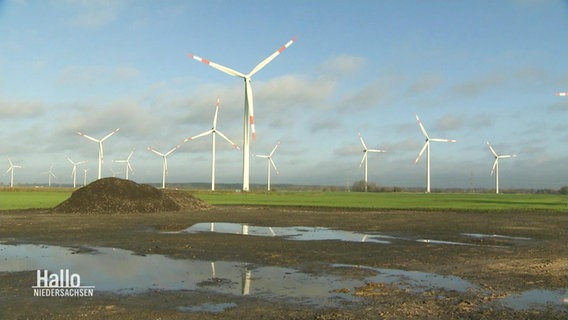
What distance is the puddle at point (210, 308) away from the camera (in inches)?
381

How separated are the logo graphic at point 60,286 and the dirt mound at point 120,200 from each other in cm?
3006

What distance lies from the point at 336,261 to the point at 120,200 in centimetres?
3210

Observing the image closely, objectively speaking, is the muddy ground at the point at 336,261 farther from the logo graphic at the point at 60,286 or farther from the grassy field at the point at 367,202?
the grassy field at the point at 367,202

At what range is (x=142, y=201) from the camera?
45.1 metres

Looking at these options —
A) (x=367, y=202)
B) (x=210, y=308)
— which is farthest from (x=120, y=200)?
(x=367, y=202)

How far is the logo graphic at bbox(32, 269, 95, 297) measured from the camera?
11.0 m

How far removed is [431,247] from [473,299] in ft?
32.3

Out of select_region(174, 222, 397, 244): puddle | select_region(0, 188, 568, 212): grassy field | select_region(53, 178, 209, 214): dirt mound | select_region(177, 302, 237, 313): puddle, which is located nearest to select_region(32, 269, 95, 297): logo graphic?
select_region(177, 302, 237, 313): puddle

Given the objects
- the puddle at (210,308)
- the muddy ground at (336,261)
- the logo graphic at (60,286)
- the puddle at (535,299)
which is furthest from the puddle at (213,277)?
the puddle at (535,299)

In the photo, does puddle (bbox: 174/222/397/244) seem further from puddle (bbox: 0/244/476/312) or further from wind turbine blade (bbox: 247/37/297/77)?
wind turbine blade (bbox: 247/37/297/77)

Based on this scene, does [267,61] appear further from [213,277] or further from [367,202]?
[213,277]

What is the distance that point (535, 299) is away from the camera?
35.3 ft

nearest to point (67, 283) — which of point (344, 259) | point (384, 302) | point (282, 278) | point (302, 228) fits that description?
point (282, 278)

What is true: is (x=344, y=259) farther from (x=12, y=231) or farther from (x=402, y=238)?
(x=12, y=231)
